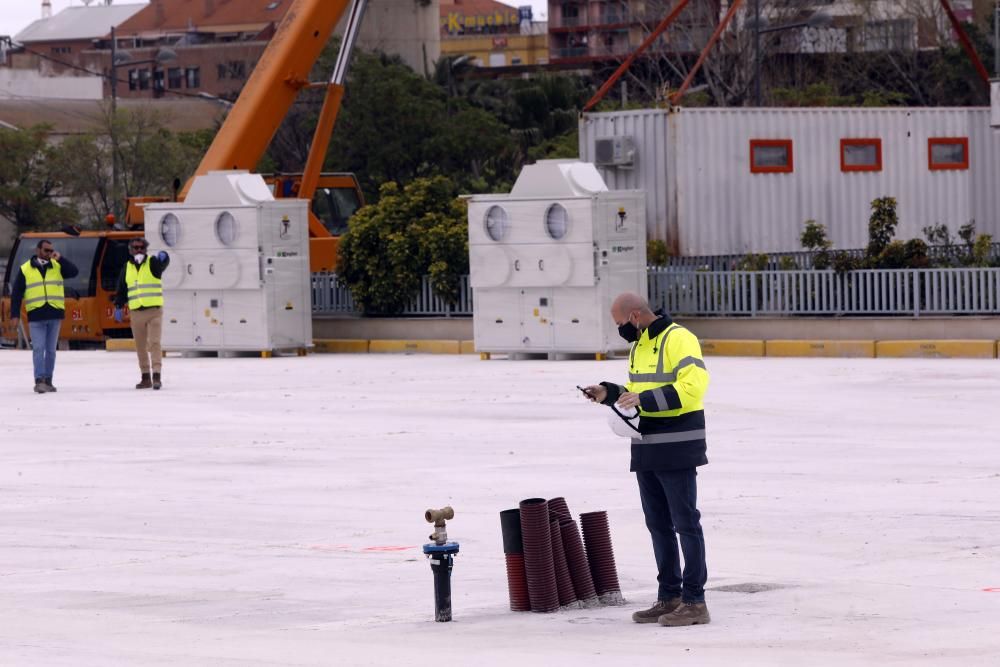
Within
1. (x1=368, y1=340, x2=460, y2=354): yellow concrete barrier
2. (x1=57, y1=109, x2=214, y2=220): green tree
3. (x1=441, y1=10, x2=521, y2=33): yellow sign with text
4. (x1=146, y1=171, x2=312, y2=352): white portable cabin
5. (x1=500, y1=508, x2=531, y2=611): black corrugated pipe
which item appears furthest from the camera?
(x1=441, y1=10, x2=521, y2=33): yellow sign with text

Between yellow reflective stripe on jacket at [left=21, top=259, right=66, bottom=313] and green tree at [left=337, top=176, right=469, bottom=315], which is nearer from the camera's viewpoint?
yellow reflective stripe on jacket at [left=21, top=259, right=66, bottom=313]

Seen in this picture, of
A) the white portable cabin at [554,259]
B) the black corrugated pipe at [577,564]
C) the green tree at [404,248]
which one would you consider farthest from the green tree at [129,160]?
the black corrugated pipe at [577,564]

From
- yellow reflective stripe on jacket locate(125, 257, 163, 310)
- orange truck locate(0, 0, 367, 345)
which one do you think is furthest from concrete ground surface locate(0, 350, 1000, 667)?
orange truck locate(0, 0, 367, 345)

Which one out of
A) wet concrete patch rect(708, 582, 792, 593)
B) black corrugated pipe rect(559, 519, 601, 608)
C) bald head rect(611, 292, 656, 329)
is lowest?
wet concrete patch rect(708, 582, 792, 593)

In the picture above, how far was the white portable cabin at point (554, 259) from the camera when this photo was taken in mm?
26484

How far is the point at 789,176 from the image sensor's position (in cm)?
3075

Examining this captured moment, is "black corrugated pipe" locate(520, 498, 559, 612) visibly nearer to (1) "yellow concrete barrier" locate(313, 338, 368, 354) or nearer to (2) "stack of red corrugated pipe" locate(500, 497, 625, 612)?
(2) "stack of red corrugated pipe" locate(500, 497, 625, 612)

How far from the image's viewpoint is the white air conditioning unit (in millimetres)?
29938

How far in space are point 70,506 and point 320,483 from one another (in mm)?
1888

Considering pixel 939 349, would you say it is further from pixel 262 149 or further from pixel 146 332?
pixel 262 149

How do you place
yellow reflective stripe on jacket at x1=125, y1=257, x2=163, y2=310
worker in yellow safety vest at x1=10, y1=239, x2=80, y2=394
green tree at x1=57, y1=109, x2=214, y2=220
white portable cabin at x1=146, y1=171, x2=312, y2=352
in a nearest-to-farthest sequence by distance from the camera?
1. worker in yellow safety vest at x1=10, y1=239, x2=80, y2=394
2. yellow reflective stripe on jacket at x1=125, y1=257, x2=163, y2=310
3. white portable cabin at x1=146, y1=171, x2=312, y2=352
4. green tree at x1=57, y1=109, x2=214, y2=220

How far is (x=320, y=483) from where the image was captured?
1407 centimetres

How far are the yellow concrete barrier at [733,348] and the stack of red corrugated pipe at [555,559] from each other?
17.6 m

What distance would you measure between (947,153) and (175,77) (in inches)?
3521
